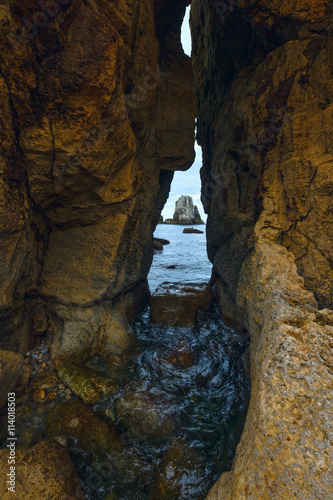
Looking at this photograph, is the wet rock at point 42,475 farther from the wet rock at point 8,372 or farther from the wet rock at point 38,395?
the wet rock at point 38,395

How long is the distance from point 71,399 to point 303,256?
545cm

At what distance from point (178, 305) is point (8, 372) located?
5.65 metres

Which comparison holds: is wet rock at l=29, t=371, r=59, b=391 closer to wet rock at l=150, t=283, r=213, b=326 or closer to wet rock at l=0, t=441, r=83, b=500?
wet rock at l=0, t=441, r=83, b=500

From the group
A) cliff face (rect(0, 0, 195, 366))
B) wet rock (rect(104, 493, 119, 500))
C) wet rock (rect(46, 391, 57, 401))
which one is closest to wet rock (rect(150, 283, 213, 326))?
cliff face (rect(0, 0, 195, 366))

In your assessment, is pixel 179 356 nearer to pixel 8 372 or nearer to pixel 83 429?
pixel 83 429

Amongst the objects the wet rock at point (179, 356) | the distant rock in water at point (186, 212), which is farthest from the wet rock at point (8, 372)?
the distant rock in water at point (186, 212)

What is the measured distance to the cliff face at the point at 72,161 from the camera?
12.1 feet

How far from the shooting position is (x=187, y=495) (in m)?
3.24

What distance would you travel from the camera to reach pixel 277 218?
5.22m

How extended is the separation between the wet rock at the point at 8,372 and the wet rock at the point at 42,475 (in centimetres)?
105

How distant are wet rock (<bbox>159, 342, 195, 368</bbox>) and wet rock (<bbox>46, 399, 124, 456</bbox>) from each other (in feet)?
7.79

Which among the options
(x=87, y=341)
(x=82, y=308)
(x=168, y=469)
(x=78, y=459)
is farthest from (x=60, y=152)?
(x=168, y=469)

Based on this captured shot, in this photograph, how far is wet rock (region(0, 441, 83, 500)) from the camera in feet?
9.26

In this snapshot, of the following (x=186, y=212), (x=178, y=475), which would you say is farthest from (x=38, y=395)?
(x=186, y=212)
